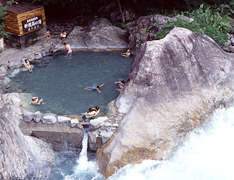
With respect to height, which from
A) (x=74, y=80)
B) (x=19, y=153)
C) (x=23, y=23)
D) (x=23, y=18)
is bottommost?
(x=74, y=80)

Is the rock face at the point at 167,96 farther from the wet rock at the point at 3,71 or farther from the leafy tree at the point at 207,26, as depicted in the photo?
the wet rock at the point at 3,71

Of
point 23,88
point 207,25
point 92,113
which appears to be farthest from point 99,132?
point 207,25

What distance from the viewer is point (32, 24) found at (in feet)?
51.3

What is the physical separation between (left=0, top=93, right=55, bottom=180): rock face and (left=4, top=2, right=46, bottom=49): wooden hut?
821 cm

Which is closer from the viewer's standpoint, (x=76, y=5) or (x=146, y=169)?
(x=146, y=169)

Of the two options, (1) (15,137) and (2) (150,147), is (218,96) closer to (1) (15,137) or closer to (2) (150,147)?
(2) (150,147)

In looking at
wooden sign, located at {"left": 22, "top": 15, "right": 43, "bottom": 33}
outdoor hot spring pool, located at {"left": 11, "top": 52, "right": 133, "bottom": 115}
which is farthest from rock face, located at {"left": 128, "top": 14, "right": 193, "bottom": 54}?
wooden sign, located at {"left": 22, "top": 15, "right": 43, "bottom": 33}

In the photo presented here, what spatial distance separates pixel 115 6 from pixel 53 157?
1353cm

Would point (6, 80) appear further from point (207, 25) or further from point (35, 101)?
point (207, 25)

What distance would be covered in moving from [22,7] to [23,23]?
121 centimetres

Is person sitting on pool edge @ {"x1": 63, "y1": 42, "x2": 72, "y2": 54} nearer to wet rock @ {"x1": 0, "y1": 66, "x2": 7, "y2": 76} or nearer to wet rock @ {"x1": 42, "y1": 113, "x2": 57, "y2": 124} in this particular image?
wet rock @ {"x1": 0, "y1": 66, "x2": 7, "y2": 76}

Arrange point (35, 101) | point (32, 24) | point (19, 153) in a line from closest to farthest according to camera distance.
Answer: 1. point (19, 153)
2. point (35, 101)
3. point (32, 24)

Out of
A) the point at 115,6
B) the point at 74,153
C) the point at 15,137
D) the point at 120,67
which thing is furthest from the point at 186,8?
the point at 15,137

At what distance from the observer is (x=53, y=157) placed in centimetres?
950
